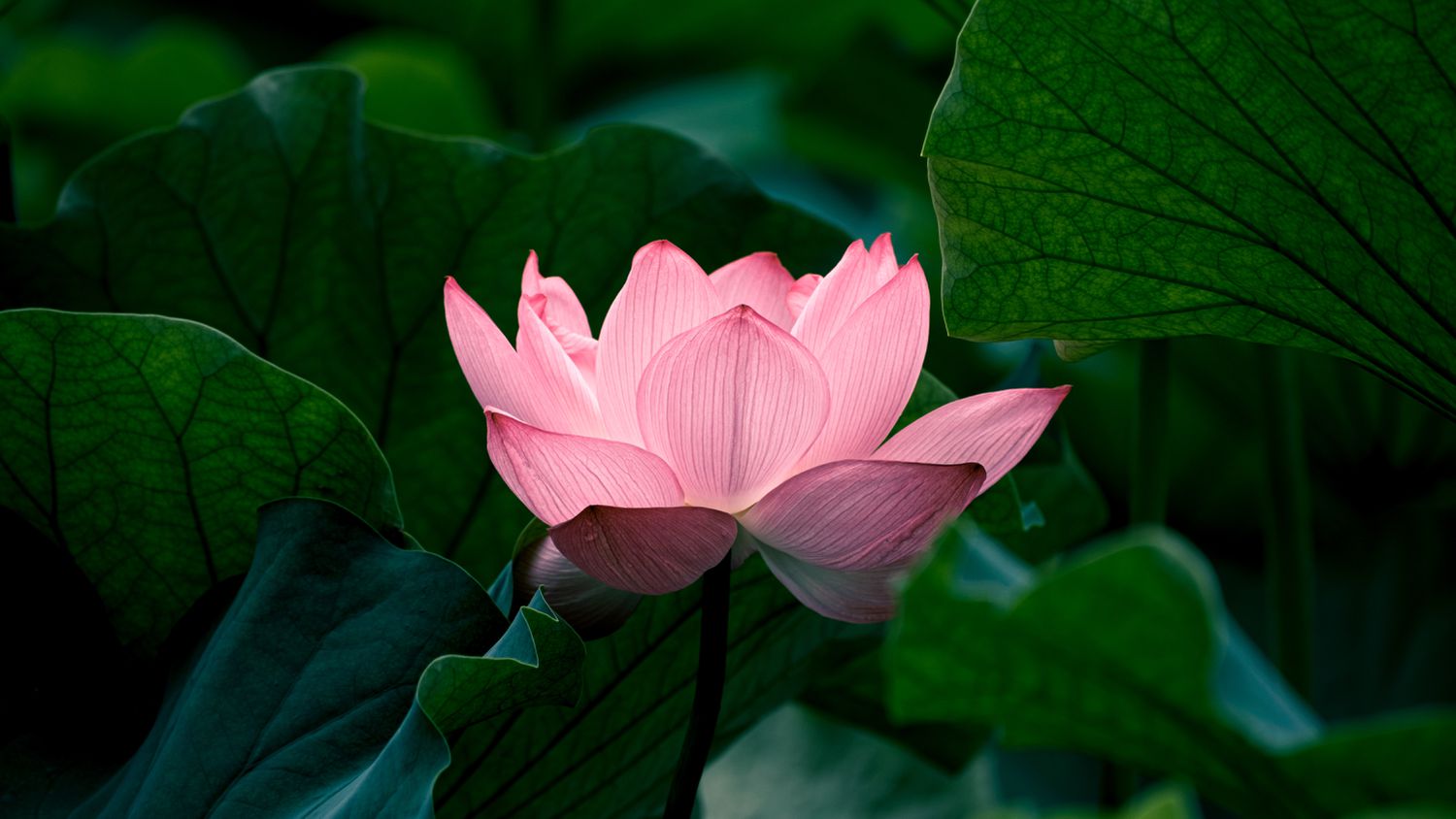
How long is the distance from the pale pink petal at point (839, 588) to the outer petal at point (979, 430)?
41 mm

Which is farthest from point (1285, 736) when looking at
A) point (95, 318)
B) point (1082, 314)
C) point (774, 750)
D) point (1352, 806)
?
point (774, 750)

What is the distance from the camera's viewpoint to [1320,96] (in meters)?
0.47

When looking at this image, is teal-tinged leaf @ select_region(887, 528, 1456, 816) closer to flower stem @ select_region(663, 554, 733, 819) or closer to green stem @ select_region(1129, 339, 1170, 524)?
flower stem @ select_region(663, 554, 733, 819)

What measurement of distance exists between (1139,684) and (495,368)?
0.24 metres

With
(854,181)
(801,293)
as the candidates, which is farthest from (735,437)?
(854,181)

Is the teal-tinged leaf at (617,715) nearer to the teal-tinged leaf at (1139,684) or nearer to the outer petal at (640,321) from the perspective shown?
the outer petal at (640,321)

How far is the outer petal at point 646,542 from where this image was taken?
407 mm

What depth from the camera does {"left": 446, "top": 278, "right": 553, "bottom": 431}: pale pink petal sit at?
17.5 inches

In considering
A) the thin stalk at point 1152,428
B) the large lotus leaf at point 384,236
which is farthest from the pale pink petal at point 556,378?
the thin stalk at point 1152,428

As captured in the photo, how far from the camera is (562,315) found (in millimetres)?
523

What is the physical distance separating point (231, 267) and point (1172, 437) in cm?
106

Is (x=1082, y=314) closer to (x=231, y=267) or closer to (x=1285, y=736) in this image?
(x=1285, y=736)

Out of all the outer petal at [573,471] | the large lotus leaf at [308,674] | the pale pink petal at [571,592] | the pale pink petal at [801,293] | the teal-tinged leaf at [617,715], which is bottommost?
the teal-tinged leaf at [617,715]

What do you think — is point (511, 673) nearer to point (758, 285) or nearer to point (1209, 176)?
point (758, 285)
